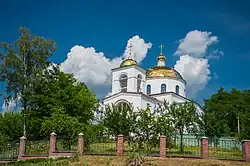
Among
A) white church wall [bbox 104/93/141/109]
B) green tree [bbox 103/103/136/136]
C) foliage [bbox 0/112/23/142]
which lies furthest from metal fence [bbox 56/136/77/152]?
white church wall [bbox 104/93/141/109]

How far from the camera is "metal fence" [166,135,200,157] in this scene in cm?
1984

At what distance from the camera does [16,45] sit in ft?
88.7

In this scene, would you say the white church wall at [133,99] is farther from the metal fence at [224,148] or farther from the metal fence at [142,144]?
the metal fence at [224,148]

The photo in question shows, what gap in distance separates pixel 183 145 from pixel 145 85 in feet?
64.1

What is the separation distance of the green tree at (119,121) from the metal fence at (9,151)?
6.64 meters

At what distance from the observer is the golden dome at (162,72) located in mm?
41031

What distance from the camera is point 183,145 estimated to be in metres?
21.6

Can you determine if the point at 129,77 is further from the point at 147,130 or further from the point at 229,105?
the point at 147,130

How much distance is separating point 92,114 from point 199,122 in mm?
9629

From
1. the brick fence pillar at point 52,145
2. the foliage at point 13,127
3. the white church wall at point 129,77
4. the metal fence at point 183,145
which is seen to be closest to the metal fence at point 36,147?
the brick fence pillar at point 52,145

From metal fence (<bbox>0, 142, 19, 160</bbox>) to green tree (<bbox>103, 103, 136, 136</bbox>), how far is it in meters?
6.64

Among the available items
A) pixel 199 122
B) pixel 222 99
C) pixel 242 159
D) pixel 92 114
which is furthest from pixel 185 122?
pixel 222 99

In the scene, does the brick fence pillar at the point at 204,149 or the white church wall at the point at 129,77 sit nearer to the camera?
the brick fence pillar at the point at 204,149

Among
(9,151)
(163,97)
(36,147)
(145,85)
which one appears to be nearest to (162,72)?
(145,85)
